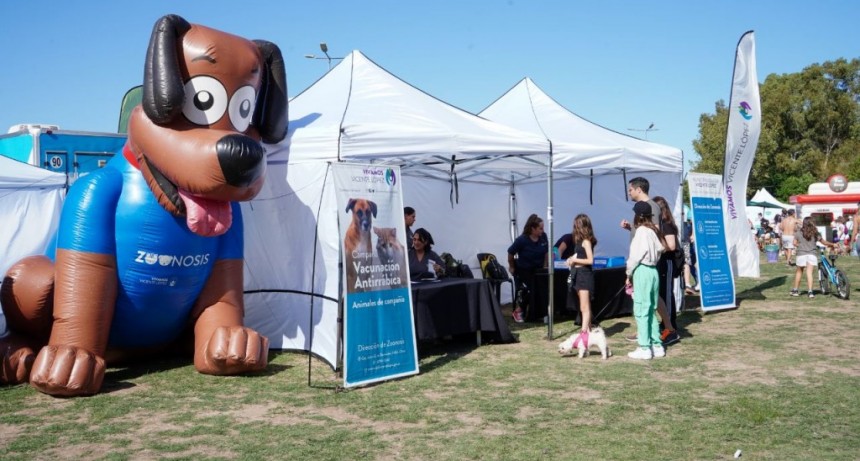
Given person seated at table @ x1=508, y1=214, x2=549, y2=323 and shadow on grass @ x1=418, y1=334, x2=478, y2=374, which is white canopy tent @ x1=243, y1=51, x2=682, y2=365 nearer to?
person seated at table @ x1=508, y1=214, x2=549, y2=323

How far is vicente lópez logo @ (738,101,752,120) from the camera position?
11.6 m

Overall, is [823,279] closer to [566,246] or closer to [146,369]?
→ [566,246]

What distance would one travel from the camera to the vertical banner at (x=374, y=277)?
6.27 metres

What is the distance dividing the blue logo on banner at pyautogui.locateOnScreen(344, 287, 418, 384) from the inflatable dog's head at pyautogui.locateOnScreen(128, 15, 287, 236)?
1.36 metres

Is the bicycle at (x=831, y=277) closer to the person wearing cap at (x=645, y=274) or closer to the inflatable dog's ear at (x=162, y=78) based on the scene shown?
the person wearing cap at (x=645, y=274)

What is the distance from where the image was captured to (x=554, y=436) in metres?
4.82

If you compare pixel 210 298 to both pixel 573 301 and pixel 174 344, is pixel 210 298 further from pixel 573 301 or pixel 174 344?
pixel 573 301

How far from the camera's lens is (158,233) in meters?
6.25

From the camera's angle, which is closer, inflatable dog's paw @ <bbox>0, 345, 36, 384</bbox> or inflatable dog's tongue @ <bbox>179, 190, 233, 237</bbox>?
inflatable dog's tongue @ <bbox>179, 190, 233, 237</bbox>

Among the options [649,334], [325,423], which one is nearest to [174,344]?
[325,423]

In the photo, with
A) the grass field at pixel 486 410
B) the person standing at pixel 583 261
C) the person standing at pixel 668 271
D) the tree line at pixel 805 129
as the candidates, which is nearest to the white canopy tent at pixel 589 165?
the person standing at pixel 583 261

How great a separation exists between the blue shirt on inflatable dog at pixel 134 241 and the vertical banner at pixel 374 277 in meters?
1.37

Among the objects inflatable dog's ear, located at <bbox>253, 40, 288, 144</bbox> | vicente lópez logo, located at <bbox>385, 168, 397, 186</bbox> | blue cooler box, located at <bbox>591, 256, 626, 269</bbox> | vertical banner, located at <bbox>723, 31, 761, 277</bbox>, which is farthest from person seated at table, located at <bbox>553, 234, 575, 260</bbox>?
inflatable dog's ear, located at <bbox>253, 40, 288, 144</bbox>

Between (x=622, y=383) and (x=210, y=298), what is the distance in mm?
3731
